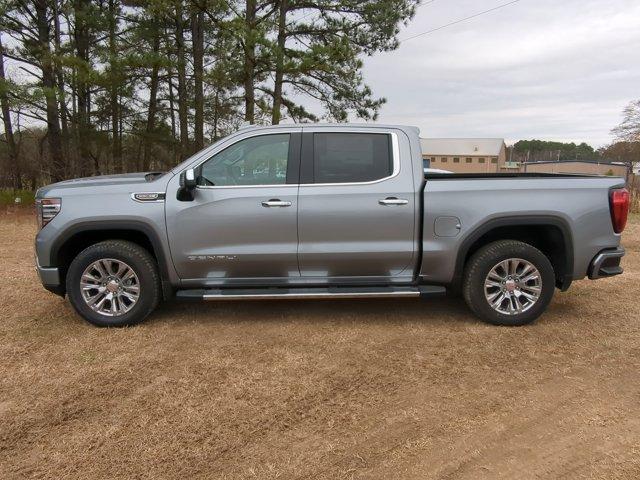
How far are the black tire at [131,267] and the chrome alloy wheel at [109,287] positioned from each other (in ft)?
0.11

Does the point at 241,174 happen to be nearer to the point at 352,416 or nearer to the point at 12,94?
the point at 352,416

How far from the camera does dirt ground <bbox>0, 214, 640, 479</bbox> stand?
2637 millimetres

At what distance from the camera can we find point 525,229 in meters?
4.77

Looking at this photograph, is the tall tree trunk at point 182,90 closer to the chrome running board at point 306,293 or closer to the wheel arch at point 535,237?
the chrome running board at point 306,293

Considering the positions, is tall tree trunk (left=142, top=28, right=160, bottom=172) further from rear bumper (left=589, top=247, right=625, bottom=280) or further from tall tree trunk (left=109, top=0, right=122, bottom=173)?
rear bumper (left=589, top=247, right=625, bottom=280)

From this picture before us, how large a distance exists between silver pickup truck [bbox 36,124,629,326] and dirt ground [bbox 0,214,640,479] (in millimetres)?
385

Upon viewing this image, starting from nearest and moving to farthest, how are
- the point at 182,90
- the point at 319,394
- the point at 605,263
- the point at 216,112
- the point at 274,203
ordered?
the point at 319,394
the point at 274,203
the point at 605,263
the point at 182,90
the point at 216,112

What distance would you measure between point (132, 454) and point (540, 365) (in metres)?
2.98

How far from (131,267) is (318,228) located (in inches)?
69.0

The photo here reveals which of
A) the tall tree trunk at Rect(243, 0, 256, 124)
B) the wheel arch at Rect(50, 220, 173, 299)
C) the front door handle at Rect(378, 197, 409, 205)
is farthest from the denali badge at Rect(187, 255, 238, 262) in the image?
the tall tree trunk at Rect(243, 0, 256, 124)

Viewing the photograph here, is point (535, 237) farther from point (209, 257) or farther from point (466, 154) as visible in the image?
point (466, 154)

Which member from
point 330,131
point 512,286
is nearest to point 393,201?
point 330,131

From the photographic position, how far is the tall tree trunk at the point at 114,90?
45.2 feet

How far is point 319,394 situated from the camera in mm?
3348
